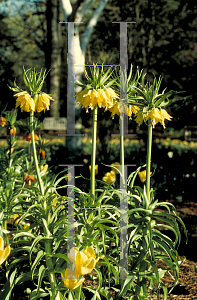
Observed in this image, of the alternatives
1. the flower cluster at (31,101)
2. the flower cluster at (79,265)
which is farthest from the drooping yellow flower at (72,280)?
the flower cluster at (31,101)

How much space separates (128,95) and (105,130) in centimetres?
279

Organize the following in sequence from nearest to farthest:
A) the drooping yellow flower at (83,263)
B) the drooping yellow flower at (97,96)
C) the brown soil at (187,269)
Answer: the drooping yellow flower at (83,263) < the drooping yellow flower at (97,96) < the brown soil at (187,269)

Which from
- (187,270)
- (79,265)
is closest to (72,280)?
(79,265)

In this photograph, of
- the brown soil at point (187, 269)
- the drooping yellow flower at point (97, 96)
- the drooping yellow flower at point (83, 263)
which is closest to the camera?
the drooping yellow flower at point (83, 263)

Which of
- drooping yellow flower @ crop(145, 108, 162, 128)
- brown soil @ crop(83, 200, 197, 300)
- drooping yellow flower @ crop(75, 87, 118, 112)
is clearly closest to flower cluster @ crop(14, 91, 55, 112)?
drooping yellow flower @ crop(75, 87, 118, 112)

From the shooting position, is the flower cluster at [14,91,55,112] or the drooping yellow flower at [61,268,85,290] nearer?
the drooping yellow flower at [61,268,85,290]

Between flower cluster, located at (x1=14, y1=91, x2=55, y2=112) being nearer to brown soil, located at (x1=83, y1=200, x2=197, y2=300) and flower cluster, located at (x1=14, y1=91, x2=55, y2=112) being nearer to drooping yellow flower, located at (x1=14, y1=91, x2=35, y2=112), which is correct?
drooping yellow flower, located at (x1=14, y1=91, x2=35, y2=112)

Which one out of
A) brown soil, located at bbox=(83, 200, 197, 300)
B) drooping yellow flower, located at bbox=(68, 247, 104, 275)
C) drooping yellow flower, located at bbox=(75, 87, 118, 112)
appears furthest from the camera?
Result: brown soil, located at bbox=(83, 200, 197, 300)

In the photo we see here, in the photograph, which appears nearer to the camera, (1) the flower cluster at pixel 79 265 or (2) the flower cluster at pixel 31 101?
(1) the flower cluster at pixel 79 265

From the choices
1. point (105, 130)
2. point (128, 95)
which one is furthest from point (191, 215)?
point (128, 95)

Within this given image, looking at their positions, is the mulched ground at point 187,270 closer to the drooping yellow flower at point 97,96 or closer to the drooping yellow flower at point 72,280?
the drooping yellow flower at point 72,280

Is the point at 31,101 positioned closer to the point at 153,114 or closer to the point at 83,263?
the point at 153,114

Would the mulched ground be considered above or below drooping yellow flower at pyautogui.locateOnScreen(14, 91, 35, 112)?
below

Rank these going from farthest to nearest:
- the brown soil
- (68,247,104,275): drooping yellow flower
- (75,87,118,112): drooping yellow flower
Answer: the brown soil, (75,87,118,112): drooping yellow flower, (68,247,104,275): drooping yellow flower
